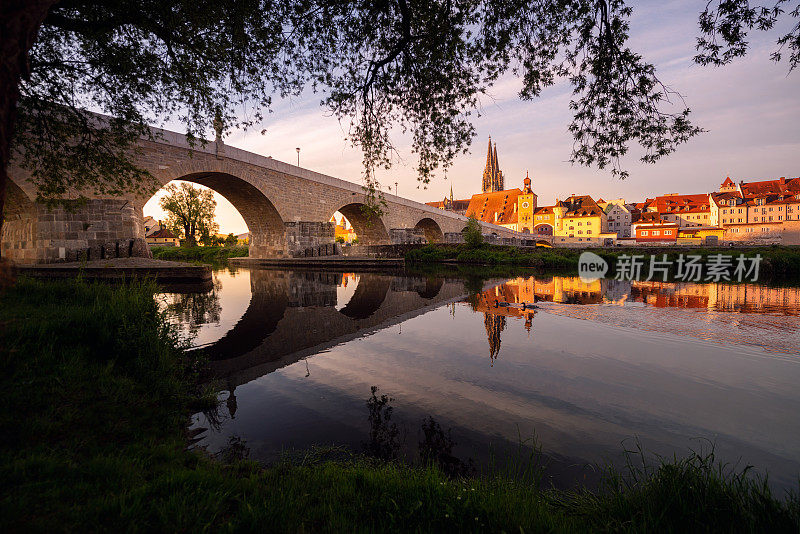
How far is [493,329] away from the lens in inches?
282

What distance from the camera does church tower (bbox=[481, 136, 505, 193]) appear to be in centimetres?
10506

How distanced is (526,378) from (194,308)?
896 cm

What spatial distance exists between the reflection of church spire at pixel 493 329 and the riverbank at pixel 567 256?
16.2 meters

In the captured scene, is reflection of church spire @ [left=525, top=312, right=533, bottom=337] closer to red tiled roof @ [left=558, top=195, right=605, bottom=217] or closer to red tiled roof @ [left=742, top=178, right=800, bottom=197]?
red tiled roof @ [left=558, top=195, right=605, bottom=217]

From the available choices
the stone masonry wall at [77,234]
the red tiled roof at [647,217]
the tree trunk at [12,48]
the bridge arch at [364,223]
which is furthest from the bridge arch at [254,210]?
the red tiled roof at [647,217]

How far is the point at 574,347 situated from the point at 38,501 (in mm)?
6361

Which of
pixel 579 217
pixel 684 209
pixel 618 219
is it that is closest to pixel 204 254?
pixel 579 217

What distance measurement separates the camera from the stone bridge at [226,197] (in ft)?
45.3

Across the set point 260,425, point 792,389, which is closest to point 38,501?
point 260,425

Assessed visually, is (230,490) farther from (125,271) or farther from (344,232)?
(344,232)

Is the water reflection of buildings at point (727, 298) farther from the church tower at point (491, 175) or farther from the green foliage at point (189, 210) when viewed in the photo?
the church tower at point (491, 175)

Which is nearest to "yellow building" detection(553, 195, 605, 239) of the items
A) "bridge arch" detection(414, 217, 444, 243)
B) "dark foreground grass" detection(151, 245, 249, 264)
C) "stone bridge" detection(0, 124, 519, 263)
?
"bridge arch" detection(414, 217, 444, 243)

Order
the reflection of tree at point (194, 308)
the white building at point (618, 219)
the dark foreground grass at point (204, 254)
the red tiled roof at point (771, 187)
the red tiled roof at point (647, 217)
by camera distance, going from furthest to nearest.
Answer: the white building at point (618, 219), the red tiled roof at point (647, 217), the red tiled roof at point (771, 187), the dark foreground grass at point (204, 254), the reflection of tree at point (194, 308)

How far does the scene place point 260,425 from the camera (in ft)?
11.0
